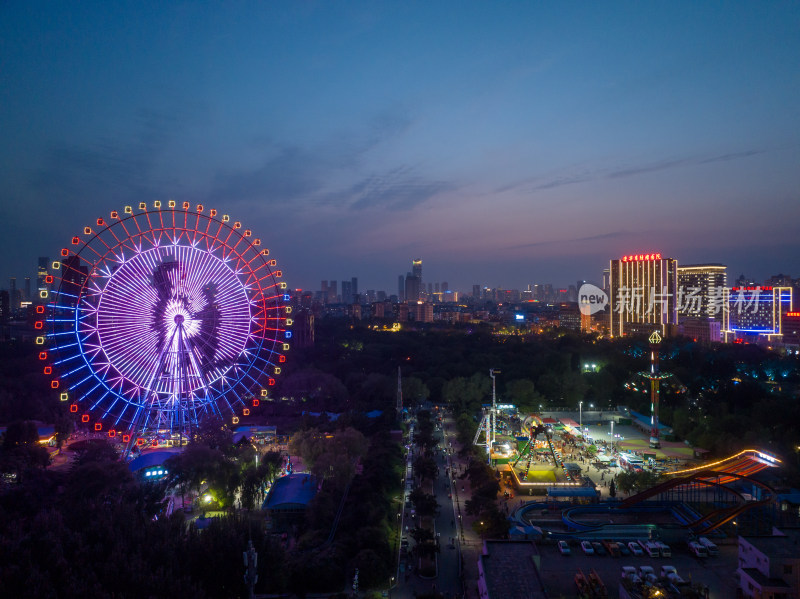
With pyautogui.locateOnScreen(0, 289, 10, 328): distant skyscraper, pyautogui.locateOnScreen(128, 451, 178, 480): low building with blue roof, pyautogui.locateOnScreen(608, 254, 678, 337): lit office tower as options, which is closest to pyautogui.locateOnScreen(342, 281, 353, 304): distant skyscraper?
pyautogui.locateOnScreen(608, 254, 678, 337): lit office tower

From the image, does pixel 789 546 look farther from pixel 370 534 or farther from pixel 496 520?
pixel 370 534

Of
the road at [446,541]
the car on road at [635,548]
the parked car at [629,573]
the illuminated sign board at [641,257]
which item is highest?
the illuminated sign board at [641,257]

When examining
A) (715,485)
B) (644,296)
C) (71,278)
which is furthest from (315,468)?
(644,296)

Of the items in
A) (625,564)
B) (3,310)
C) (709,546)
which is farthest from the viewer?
(3,310)

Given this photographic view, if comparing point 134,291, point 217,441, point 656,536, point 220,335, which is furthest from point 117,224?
point 656,536

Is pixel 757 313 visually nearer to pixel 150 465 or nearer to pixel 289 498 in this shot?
pixel 289 498

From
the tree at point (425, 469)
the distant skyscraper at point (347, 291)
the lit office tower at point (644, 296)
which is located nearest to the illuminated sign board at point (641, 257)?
A: the lit office tower at point (644, 296)

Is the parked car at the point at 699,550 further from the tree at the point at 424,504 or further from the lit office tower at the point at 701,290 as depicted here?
the lit office tower at the point at 701,290
